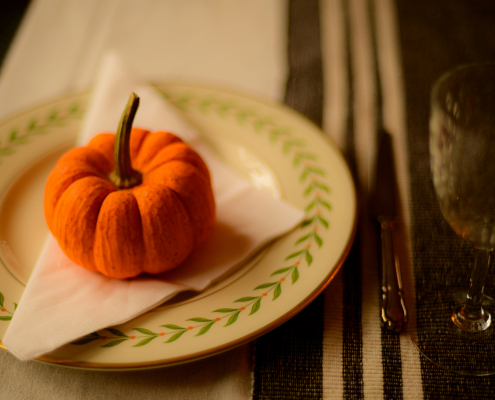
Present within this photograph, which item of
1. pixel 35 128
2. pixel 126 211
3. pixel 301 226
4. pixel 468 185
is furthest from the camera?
pixel 35 128

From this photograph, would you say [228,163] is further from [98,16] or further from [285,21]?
[98,16]

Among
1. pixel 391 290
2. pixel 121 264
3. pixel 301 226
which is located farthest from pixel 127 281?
pixel 391 290

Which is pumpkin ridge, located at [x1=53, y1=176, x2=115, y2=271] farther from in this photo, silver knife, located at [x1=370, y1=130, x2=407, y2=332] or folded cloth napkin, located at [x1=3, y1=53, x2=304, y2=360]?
silver knife, located at [x1=370, y1=130, x2=407, y2=332]

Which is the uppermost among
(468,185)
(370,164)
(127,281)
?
(370,164)

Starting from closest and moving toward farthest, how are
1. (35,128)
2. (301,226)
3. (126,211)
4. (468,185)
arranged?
(468,185) < (126,211) < (301,226) < (35,128)

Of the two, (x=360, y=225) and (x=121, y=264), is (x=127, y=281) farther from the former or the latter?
(x=360, y=225)

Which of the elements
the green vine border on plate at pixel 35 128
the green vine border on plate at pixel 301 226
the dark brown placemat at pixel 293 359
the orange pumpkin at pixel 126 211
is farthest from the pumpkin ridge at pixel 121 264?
the green vine border on plate at pixel 35 128

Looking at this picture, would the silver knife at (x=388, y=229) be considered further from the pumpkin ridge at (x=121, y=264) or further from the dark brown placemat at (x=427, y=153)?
the pumpkin ridge at (x=121, y=264)
